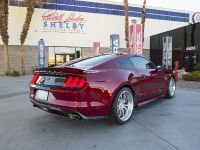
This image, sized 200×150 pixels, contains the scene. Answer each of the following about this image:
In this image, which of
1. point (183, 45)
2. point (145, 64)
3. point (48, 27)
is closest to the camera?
point (145, 64)

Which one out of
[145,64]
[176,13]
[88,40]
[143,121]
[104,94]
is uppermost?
[176,13]

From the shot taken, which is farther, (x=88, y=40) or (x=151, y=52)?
(x=151, y=52)

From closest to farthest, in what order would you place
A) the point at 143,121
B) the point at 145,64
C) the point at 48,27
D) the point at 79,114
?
the point at 79,114, the point at 143,121, the point at 145,64, the point at 48,27

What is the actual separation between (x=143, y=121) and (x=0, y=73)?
21057 mm

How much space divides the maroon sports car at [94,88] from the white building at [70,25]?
2059 centimetres

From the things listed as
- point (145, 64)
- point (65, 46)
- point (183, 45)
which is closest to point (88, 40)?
point (65, 46)

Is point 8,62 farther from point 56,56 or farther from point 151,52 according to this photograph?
point 151,52

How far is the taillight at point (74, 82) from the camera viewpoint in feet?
16.3

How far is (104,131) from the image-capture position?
520 cm

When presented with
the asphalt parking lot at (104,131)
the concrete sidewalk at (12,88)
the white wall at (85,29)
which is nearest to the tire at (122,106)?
the asphalt parking lot at (104,131)

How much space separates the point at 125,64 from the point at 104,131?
1627 mm

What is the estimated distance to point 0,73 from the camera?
24656 mm

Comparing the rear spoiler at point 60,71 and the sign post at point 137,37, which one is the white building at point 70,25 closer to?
the sign post at point 137,37

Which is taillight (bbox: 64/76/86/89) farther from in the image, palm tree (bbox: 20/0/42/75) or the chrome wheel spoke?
palm tree (bbox: 20/0/42/75)
